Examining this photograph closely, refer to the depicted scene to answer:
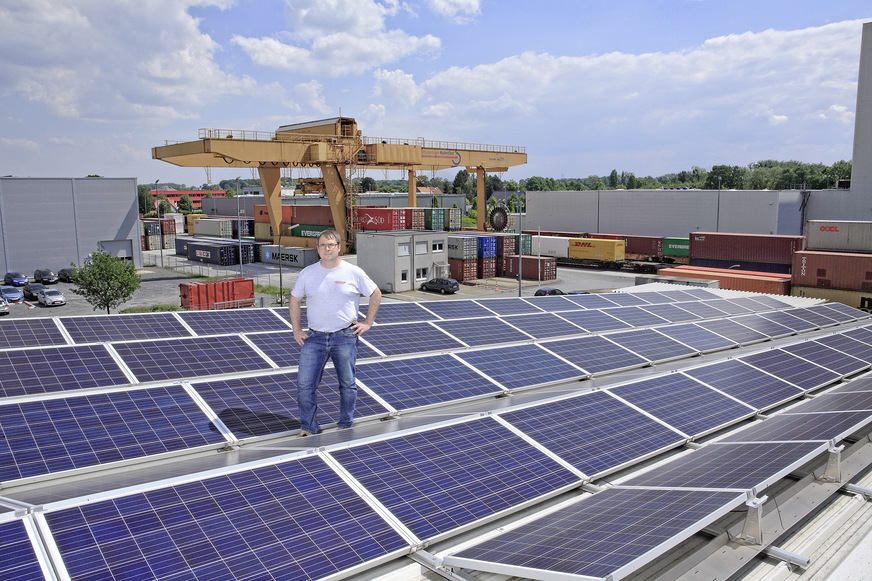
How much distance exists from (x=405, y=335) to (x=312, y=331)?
12.1 feet

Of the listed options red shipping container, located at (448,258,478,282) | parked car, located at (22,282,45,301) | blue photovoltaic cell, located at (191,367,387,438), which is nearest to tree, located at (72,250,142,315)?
parked car, located at (22,282,45,301)

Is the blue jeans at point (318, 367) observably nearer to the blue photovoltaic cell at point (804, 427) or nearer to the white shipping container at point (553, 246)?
the blue photovoltaic cell at point (804, 427)

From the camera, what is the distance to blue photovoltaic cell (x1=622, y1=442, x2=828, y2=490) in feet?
16.1

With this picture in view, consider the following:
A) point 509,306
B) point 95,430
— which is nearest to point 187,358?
point 95,430

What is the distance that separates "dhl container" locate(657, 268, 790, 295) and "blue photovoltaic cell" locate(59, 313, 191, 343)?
36289mm

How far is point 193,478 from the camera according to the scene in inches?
191

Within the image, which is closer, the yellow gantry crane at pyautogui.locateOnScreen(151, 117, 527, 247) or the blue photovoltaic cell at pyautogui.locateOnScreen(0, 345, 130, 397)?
the blue photovoltaic cell at pyautogui.locateOnScreen(0, 345, 130, 397)

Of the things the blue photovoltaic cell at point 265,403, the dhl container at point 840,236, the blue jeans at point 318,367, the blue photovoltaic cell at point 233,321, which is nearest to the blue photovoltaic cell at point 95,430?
the blue photovoltaic cell at point 265,403

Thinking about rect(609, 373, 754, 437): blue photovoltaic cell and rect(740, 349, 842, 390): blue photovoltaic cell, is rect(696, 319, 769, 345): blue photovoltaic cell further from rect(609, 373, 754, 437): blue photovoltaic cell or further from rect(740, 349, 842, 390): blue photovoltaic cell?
rect(609, 373, 754, 437): blue photovoltaic cell

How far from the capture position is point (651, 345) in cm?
1213

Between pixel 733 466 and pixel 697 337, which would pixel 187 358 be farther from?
pixel 697 337

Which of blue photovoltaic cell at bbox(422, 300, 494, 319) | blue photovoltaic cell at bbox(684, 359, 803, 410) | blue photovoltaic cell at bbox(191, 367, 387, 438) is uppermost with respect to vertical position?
blue photovoltaic cell at bbox(422, 300, 494, 319)

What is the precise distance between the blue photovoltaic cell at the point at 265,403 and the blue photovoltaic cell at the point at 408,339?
174cm

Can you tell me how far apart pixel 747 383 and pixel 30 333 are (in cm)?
1163
